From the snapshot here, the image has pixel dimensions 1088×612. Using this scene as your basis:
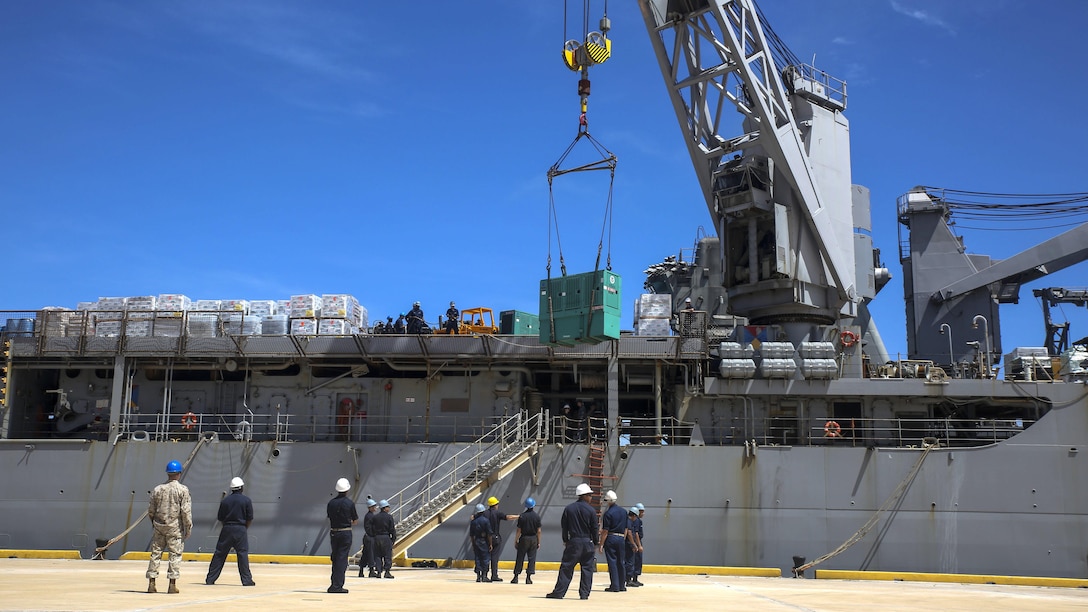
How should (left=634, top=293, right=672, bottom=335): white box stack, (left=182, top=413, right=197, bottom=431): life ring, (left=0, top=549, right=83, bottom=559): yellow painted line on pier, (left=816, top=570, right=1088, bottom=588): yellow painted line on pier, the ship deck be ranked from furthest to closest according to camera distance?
1. (left=634, top=293, right=672, bottom=335): white box stack
2. (left=182, top=413, right=197, bottom=431): life ring
3. (left=0, top=549, right=83, bottom=559): yellow painted line on pier
4. (left=816, top=570, right=1088, bottom=588): yellow painted line on pier
5. the ship deck

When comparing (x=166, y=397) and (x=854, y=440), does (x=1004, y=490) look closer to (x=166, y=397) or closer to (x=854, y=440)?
(x=854, y=440)

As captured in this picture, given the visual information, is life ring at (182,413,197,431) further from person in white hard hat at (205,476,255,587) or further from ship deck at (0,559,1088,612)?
person in white hard hat at (205,476,255,587)

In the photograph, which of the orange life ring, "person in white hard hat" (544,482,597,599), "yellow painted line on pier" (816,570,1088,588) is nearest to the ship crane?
the orange life ring

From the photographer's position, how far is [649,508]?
794 inches

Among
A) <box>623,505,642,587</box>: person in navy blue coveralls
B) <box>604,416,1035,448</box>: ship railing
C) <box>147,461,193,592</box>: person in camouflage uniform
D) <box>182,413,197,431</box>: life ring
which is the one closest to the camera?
<box>147,461,193,592</box>: person in camouflage uniform

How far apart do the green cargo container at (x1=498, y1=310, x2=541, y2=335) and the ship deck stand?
794 centimetres

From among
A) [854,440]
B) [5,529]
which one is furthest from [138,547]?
[854,440]

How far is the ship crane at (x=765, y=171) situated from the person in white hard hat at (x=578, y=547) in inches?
467

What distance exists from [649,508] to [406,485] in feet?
17.9

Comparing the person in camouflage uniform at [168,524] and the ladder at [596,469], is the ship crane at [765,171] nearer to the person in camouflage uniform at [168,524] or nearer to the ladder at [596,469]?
the ladder at [596,469]

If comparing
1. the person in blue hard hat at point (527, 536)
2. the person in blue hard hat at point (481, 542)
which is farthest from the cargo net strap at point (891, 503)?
the person in blue hard hat at point (481, 542)

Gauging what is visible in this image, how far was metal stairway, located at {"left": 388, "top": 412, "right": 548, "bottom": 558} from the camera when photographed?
738 inches

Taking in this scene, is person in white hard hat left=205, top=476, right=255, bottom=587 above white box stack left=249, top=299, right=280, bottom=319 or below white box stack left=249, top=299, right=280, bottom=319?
below

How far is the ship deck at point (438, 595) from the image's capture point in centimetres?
910
